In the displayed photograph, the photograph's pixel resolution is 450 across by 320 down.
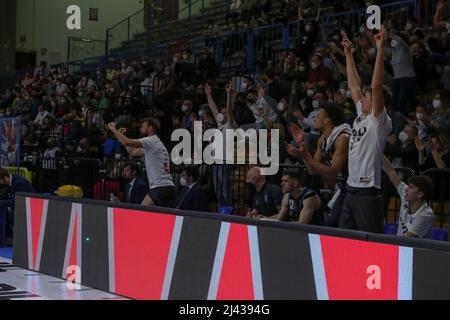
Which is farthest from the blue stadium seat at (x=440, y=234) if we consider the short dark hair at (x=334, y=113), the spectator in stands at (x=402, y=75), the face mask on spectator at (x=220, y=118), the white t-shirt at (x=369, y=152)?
the face mask on spectator at (x=220, y=118)

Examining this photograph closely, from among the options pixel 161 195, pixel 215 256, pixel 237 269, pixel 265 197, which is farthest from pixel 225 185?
pixel 237 269

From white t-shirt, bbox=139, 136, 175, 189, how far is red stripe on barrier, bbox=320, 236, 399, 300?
14.9 feet

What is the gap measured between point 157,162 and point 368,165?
4.06 m

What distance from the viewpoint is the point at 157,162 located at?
376 inches

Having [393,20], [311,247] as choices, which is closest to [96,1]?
[393,20]

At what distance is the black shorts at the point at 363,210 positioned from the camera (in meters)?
5.95

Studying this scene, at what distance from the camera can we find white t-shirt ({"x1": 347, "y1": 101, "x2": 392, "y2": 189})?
603 centimetres

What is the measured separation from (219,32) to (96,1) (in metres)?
12.5

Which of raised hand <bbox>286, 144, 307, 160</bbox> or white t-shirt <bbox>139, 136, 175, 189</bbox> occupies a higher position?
raised hand <bbox>286, 144, 307, 160</bbox>

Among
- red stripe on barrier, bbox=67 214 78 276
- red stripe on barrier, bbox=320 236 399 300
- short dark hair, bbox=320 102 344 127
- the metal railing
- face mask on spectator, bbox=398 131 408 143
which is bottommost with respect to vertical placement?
red stripe on barrier, bbox=67 214 78 276

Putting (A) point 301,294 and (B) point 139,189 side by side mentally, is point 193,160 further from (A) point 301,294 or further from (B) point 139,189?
(A) point 301,294

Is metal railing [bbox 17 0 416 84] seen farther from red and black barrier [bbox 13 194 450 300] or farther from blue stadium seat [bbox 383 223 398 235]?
red and black barrier [bbox 13 194 450 300]

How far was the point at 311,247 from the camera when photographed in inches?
210

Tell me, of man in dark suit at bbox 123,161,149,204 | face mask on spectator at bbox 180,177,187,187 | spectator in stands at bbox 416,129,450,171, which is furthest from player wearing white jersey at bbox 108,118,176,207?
spectator in stands at bbox 416,129,450,171
